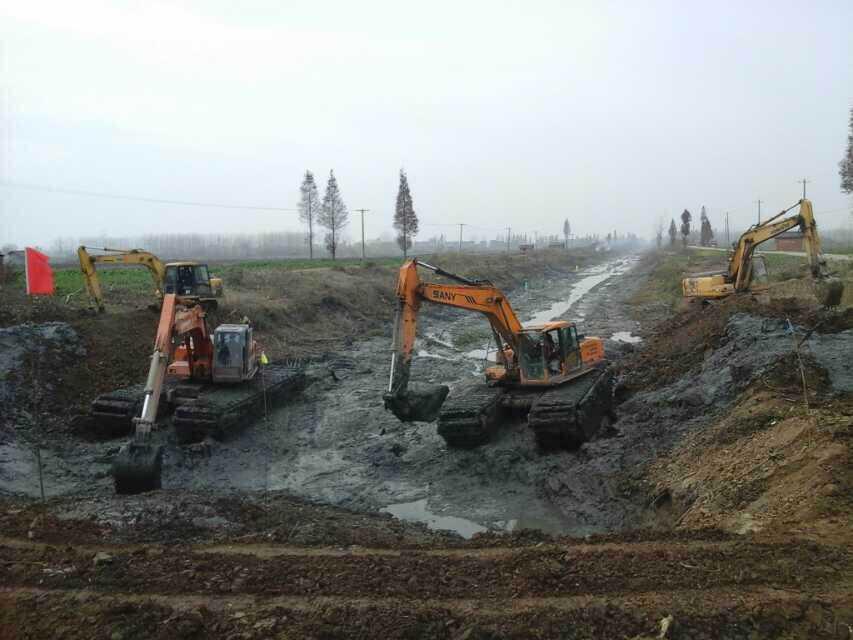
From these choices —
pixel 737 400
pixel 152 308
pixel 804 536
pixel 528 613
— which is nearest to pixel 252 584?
pixel 528 613

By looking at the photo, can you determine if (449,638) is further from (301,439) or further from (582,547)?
(301,439)

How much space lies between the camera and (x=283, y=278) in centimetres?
3512

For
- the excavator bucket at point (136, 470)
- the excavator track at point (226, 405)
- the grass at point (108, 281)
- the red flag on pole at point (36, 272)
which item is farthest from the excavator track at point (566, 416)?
the grass at point (108, 281)

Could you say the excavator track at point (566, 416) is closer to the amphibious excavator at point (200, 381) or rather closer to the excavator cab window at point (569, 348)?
the excavator cab window at point (569, 348)

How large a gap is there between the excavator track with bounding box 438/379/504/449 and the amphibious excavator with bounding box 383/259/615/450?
2 cm

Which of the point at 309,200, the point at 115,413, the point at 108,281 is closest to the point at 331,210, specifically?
A: the point at 309,200

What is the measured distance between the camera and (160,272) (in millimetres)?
22094

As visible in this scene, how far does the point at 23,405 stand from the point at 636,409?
46.9 feet

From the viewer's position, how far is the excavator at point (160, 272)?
21094mm

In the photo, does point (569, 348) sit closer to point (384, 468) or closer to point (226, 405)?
point (384, 468)

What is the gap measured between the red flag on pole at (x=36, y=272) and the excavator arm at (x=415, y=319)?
5812mm

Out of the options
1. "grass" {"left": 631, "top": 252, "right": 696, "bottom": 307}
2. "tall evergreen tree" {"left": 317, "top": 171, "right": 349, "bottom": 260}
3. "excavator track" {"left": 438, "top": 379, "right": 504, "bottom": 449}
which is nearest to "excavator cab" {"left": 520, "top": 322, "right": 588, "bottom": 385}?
"excavator track" {"left": 438, "top": 379, "right": 504, "bottom": 449}

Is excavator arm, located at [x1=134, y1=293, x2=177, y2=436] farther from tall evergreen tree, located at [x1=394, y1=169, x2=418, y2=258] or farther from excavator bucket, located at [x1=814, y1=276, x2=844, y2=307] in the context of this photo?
tall evergreen tree, located at [x1=394, y1=169, x2=418, y2=258]

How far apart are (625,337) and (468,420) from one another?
56.8ft
